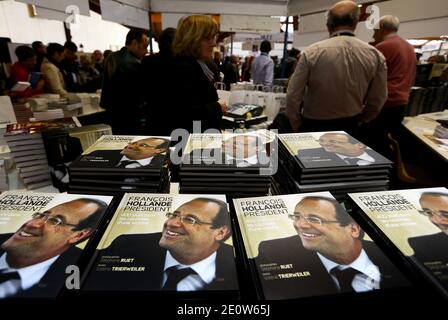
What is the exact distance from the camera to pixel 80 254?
501mm

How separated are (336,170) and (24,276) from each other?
29.4 inches

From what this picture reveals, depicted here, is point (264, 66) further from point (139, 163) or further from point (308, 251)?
point (308, 251)

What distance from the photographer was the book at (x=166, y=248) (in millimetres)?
451

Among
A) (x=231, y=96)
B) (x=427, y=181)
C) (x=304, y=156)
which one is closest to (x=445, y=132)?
(x=427, y=181)

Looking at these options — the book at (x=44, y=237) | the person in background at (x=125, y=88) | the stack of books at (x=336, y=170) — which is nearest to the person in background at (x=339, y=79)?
the stack of books at (x=336, y=170)

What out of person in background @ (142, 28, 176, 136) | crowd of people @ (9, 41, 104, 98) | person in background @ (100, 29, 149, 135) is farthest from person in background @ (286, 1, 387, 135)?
crowd of people @ (9, 41, 104, 98)

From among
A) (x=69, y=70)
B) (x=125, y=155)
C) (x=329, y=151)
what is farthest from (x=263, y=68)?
(x=125, y=155)

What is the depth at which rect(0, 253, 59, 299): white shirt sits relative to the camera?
1.43 ft

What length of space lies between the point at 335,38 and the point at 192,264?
1.87m

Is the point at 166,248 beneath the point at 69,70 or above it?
beneath

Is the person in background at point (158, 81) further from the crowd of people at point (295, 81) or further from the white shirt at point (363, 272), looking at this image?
the white shirt at point (363, 272)

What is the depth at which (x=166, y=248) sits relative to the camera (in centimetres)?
53

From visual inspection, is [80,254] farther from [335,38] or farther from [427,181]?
[427,181]

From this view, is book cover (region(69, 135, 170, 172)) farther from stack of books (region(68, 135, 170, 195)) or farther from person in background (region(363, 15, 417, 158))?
person in background (region(363, 15, 417, 158))
